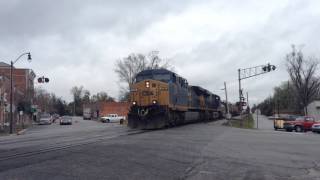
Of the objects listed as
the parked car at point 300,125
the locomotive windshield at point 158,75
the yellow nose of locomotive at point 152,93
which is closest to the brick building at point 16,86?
the locomotive windshield at point 158,75

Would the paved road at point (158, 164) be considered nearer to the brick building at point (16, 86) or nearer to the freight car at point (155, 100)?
the freight car at point (155, 100)

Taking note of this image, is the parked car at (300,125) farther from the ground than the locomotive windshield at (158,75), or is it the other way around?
the locomotive windshield at (158,75)

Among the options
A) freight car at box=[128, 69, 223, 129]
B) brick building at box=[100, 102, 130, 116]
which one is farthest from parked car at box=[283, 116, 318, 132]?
brick building at box=[100, 102, 130, 116]

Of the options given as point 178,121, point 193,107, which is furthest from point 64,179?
point 193,107

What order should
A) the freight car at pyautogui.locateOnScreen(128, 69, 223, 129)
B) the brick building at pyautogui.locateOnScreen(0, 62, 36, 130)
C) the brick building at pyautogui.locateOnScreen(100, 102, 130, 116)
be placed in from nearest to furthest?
the freight car at pyautogui.locateOnScreen(128, 69, 223, 129) → the brick building at pyautogui.locateOnScreen(0, 62, 36, 130) → the brick building at pyautogui.locateOnScreen(100, 102, 130, 116)

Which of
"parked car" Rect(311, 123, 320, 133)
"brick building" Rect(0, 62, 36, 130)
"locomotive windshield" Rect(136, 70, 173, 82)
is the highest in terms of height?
"brick building" Rect(0, 62, 36, 130)

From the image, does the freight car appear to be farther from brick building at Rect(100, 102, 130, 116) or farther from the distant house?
brick building at Rect(100, 102, 130, 116)

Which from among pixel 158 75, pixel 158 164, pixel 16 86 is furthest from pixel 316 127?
pixel 16 86

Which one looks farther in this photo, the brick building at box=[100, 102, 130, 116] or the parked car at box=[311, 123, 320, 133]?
the brick building at box=[100, 102, 130, 116]

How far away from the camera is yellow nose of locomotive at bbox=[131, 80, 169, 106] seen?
34.9 metres

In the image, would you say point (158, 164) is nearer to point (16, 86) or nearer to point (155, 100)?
point (155, 100)

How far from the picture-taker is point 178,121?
133 ft

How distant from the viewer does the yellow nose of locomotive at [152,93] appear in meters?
34.9

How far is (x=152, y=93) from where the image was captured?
3506 cm
